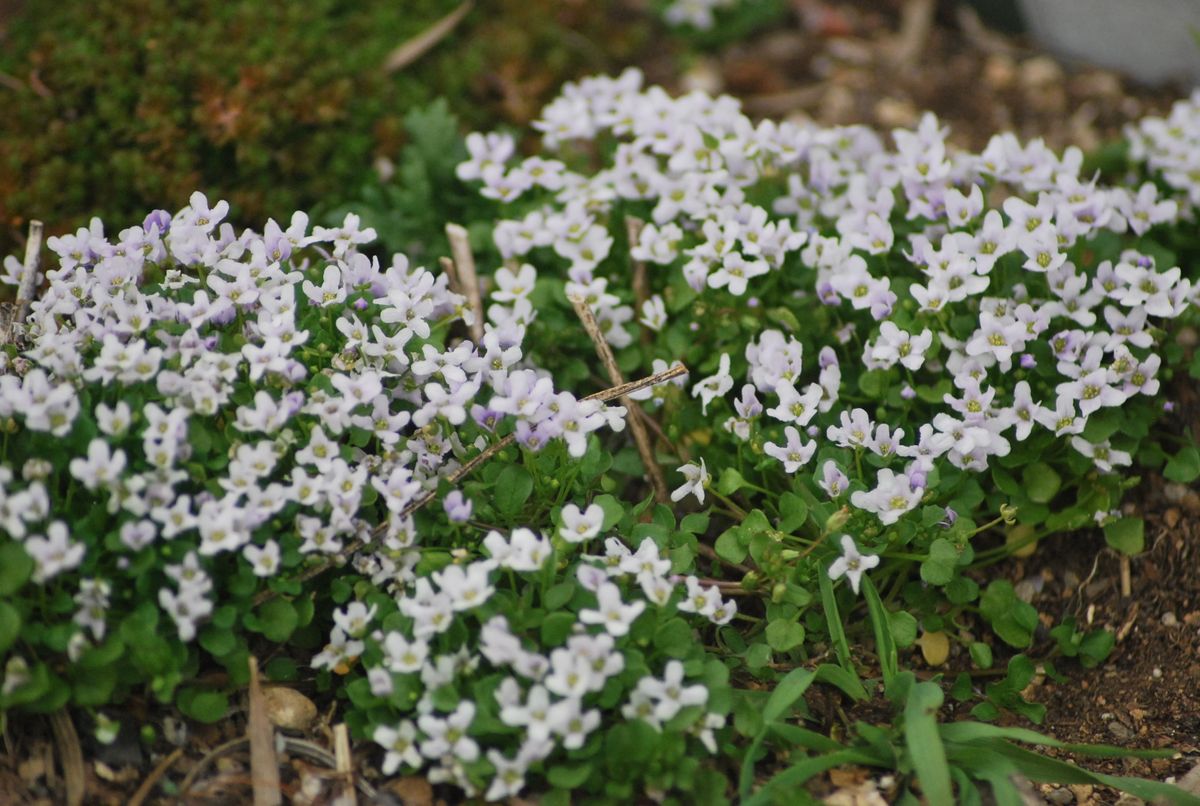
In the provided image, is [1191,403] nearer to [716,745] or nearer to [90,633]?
[716,745]

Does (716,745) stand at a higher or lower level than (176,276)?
lower

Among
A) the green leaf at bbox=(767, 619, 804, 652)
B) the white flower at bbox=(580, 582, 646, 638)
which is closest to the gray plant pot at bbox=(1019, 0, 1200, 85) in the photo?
the green leaf at bbox=(767, 619, 804, 652)

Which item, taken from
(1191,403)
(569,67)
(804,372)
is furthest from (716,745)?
(569,67)

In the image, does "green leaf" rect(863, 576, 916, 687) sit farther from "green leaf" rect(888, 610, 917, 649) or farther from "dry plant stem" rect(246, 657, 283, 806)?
"dry plant stem" rect(246, 657, 283, 806)

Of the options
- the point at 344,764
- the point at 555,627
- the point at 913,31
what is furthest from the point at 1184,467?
the point at 913,31

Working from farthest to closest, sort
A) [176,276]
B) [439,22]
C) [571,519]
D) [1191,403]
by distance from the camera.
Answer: [439,22] → [1191,403] → [176,276] → [571,519]

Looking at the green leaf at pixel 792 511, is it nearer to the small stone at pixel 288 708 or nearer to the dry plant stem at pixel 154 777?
the small stone at pixel 288 708
